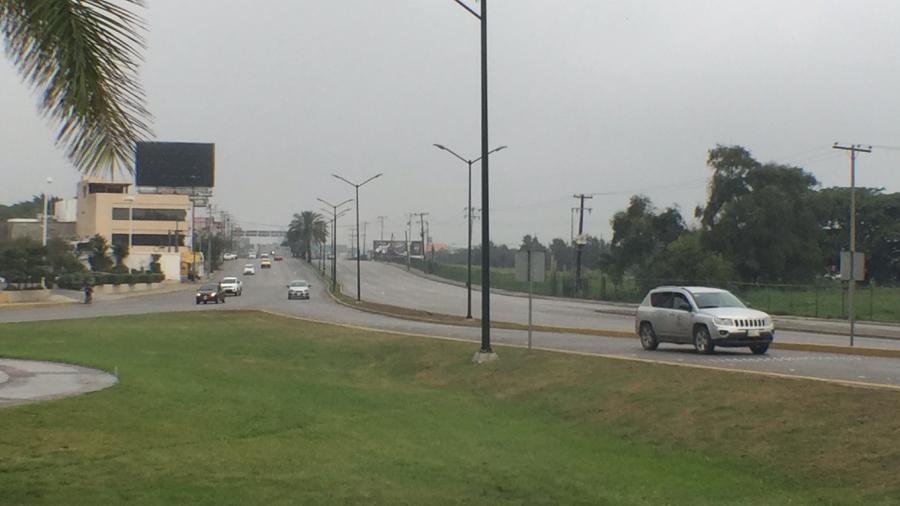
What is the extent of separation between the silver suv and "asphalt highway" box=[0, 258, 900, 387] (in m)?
0.39

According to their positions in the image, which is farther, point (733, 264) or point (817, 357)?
point (733, 264)

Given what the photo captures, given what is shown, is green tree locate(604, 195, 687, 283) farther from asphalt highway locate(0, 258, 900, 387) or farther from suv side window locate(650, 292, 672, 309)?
suv side window locate(650, 292, 672, 309)

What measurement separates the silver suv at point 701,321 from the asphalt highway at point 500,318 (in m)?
0.39

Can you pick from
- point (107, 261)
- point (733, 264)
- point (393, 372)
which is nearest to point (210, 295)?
point (107, 261)

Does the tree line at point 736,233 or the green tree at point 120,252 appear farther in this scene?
the green tree at point 120,252

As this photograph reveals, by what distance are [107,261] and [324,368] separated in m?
73.9

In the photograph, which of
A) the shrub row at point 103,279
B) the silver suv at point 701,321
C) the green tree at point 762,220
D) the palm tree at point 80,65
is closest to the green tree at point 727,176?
the green tree at point 762,220

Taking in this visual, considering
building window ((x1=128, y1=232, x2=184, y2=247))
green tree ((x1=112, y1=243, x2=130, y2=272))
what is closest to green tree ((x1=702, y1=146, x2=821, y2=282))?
green tree ((x1=112, y1=243, x2=130, y2=272))

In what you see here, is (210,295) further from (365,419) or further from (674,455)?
(674,455)

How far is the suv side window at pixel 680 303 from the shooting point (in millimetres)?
24938

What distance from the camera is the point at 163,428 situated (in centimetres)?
1500

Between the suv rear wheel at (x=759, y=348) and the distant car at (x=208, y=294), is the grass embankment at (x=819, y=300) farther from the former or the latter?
the suv rear wheel at (x=759, y=348)

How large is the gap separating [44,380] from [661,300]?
49.7 feet

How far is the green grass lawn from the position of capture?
1074 cm
